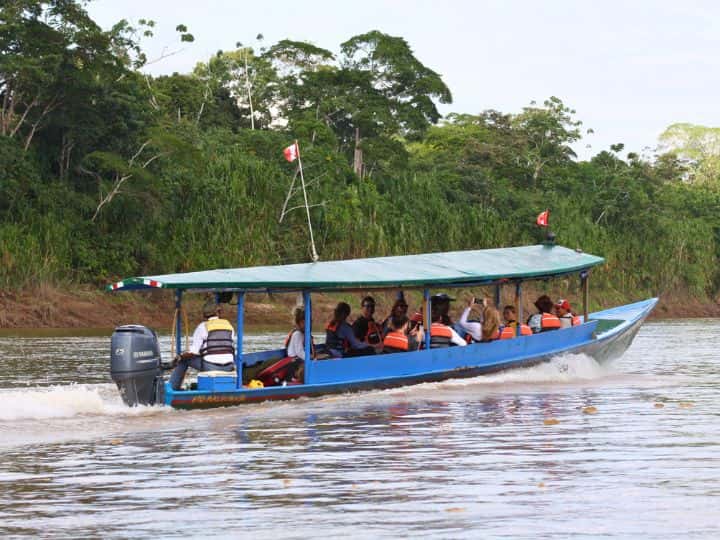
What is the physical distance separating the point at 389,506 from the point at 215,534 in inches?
52.6

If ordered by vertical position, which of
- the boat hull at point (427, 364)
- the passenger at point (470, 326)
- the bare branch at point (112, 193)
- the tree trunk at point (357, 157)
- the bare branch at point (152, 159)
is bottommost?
the boat hull at point (427, 364)

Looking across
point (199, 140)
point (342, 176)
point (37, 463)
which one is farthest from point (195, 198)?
point (37, 463)

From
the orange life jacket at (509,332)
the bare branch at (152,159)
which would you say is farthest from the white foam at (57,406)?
the bare branch at (152,159)

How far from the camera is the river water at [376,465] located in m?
7.93

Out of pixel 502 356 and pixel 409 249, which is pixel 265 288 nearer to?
pixel 502 356

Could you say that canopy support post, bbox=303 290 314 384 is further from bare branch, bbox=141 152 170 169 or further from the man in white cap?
bare branch, bbox=141 152 170 169

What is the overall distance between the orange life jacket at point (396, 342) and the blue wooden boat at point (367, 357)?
0.46ft

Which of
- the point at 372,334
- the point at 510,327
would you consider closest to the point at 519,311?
the point at 510,327

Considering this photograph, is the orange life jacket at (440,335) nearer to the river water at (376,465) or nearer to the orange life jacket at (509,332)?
the river water at (376,465)

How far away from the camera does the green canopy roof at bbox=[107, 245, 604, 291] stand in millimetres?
14459

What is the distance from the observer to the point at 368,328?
17.6 meters

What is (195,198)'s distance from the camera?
4216cm

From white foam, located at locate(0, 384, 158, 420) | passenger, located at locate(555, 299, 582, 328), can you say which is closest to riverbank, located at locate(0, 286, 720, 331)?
passenger, located at locate(555, 299, 582, 328)

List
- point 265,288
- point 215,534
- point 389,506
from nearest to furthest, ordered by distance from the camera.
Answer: point 215,534 → point 389,506 → point 265,288
